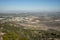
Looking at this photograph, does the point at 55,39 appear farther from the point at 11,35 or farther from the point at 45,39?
the point at 11,35

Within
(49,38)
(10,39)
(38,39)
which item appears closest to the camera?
(10,39)

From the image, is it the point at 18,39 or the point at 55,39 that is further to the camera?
the point at 55,39

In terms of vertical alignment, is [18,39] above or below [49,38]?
above

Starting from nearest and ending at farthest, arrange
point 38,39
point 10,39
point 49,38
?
point 10,39, point 38,39, point 49,38

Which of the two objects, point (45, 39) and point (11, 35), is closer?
point (11, 35)

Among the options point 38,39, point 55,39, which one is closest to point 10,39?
point 38,39

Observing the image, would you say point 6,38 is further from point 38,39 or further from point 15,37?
point 38,39

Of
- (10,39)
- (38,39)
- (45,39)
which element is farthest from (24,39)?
(45,39)

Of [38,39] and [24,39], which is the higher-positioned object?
[24,39]
